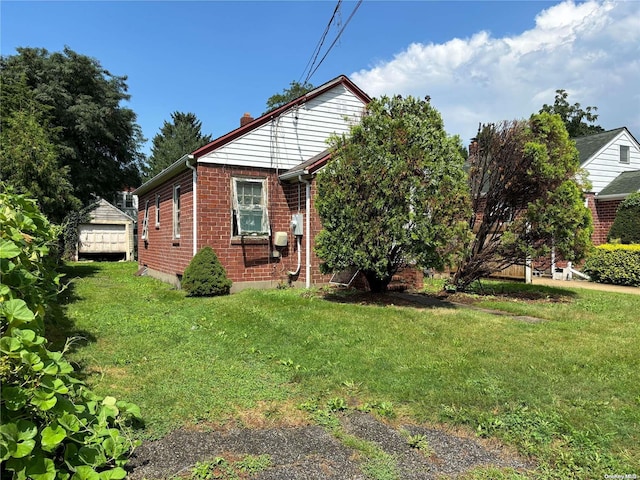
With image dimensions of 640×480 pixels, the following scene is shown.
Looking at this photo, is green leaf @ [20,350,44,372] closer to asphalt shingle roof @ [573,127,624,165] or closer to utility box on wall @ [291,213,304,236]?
utility box on wall @ [291,213,304,236]

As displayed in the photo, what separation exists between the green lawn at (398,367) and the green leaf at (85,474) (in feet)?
2.74

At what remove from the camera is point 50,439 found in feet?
7.19

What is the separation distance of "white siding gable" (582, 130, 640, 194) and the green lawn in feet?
38.8

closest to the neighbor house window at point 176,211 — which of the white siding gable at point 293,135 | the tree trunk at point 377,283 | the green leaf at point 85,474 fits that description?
the white siding gable at point 293,135

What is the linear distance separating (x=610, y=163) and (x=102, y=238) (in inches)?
1078

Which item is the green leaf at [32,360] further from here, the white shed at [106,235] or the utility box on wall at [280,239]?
the white shed at [106,235]

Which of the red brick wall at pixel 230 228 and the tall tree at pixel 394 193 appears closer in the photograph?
the tall tree at pixel 394 193

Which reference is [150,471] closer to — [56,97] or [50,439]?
[50,439]

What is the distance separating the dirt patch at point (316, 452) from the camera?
9.25ft

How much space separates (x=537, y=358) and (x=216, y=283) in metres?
7.19

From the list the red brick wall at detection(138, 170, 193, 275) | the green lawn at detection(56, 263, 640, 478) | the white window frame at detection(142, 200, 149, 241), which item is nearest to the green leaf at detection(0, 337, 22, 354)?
the green lawn at detection(56, 263, 640, 478)

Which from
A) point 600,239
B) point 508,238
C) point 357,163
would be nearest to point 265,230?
point 357,163

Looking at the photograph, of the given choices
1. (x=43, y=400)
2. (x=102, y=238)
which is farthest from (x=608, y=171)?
(x=102, y=238)

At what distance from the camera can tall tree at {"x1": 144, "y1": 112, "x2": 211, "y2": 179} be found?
48.6m
